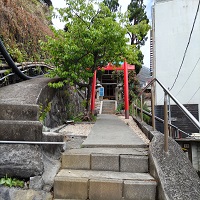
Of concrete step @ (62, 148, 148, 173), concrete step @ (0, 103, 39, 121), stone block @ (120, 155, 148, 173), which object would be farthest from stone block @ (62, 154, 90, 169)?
concrete step @ (0, 103, 39, 121)

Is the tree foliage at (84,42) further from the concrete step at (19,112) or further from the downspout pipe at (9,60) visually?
the concrete step at (19,112)

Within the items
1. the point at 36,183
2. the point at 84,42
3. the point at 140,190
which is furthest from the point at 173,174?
the point at 84,42

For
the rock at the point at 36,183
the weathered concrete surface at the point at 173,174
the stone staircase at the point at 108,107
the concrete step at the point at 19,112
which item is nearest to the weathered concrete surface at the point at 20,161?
the rock at the point at 36,183

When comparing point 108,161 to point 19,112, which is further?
point 19,112

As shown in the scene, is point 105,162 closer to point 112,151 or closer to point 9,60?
point 112,151

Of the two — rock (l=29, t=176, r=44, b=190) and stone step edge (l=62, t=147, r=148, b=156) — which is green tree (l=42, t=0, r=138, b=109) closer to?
stone step edge (l=62, t=147, r=148, b=156)

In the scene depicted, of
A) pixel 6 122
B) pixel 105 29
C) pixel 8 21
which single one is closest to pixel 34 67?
pixel 8 21

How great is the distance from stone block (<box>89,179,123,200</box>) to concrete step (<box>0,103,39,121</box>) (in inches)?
48.6

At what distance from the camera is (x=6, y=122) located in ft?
7.49

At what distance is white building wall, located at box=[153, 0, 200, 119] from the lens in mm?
11039

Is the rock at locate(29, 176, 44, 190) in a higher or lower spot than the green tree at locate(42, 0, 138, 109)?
lower

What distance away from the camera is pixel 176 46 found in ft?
37.4

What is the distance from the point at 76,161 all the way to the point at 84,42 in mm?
3761

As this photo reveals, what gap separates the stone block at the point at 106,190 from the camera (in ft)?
6.43
